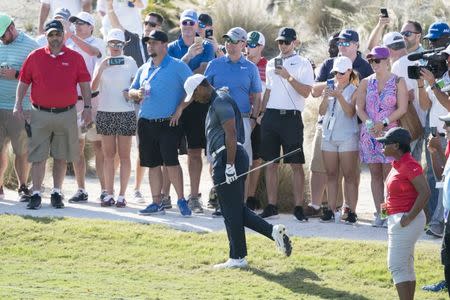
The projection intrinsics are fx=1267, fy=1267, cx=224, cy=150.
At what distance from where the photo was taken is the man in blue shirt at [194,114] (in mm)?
16031

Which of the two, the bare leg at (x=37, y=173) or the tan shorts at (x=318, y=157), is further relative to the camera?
the bare leg at (x=37, y=173)

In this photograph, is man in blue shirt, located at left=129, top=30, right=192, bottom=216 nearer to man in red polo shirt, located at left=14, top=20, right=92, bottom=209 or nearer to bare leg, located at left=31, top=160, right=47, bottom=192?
man in red polo shirt, located at left=14, top=20, right=92, bottom=209

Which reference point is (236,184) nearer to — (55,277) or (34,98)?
(55,277)

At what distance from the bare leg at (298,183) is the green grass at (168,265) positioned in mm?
1340

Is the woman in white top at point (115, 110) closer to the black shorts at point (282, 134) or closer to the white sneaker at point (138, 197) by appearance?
the white sneaker at point (138, 197)

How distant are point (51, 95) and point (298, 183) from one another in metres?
3.31

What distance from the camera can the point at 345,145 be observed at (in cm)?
1508

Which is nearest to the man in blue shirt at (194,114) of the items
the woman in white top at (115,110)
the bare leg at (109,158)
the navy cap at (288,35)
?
the woman in white top at (115,110)

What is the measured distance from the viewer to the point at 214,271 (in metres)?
13.2

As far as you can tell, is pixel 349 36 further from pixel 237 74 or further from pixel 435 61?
pixel 435 61

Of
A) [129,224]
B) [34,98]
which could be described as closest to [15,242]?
[129,224]

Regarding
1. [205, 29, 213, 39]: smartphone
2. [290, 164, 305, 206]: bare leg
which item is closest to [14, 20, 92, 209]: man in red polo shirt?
[205, 29, 213, 39]: smartphone

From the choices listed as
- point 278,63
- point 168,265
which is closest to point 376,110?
point 278,63

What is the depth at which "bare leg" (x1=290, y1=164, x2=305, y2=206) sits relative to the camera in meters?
15.5
